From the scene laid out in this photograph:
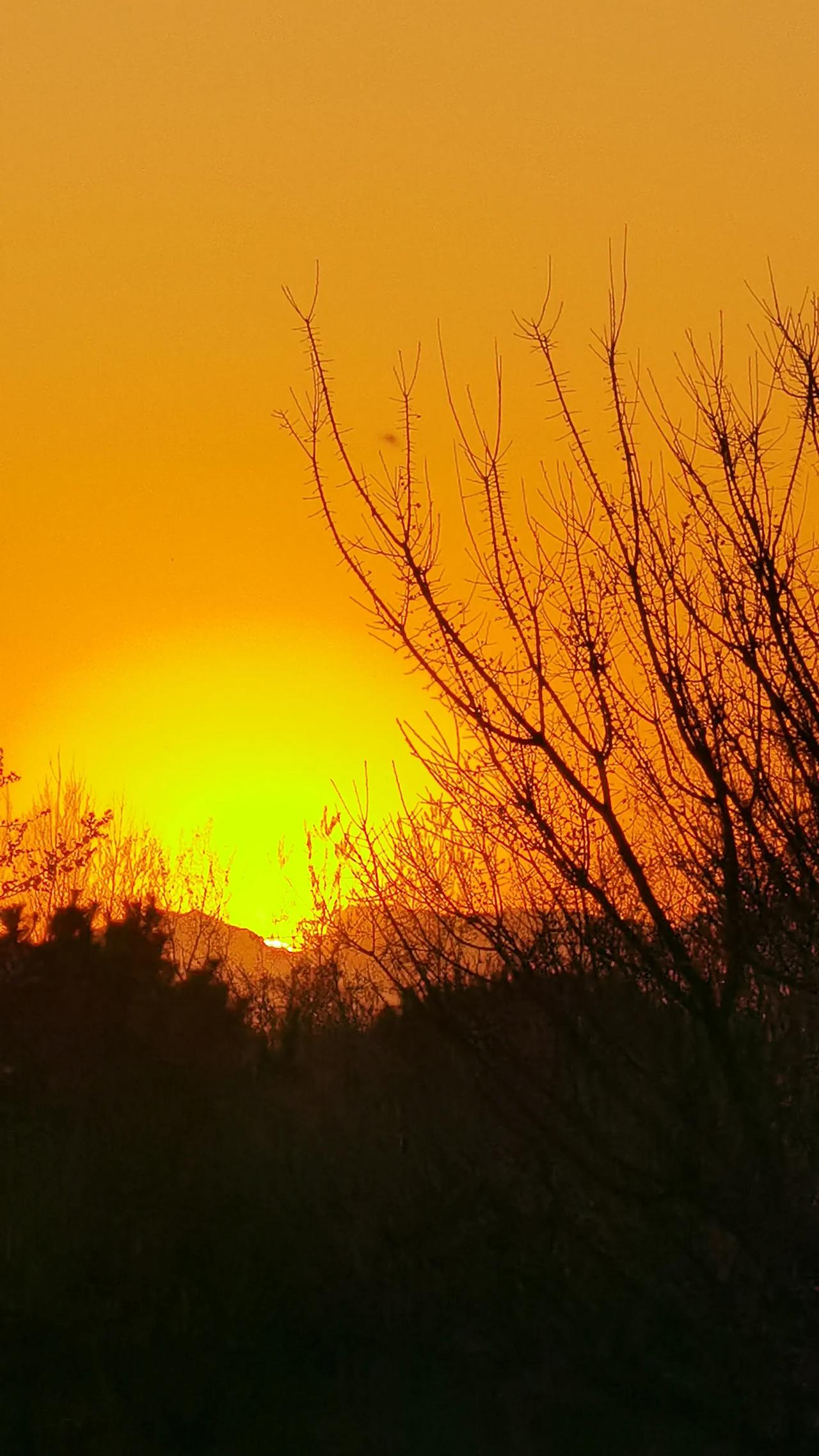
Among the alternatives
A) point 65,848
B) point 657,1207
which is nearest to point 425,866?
point 657,1207

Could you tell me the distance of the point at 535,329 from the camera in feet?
19.6

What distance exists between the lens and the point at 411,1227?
32.3 feet

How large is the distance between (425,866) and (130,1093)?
6.15 m

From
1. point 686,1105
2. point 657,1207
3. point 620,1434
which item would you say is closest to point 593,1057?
point 686,1105

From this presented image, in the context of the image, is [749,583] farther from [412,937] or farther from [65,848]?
[65,848]

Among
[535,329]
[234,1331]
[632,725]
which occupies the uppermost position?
[535,329]

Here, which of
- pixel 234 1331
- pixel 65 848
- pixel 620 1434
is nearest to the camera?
pixel 620 1434

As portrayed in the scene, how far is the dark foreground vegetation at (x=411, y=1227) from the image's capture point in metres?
5.88

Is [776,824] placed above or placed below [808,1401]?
above

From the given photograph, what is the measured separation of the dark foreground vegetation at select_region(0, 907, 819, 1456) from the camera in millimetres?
5879

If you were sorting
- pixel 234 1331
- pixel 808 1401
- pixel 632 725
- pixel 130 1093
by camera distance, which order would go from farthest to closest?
pixel 130 1093 < pixel 234 1331 < pixel 808 1401 < pixel 632 725

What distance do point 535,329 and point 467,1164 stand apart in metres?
5.63

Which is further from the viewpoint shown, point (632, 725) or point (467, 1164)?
point (467, 1164)

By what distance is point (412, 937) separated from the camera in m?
6.33
